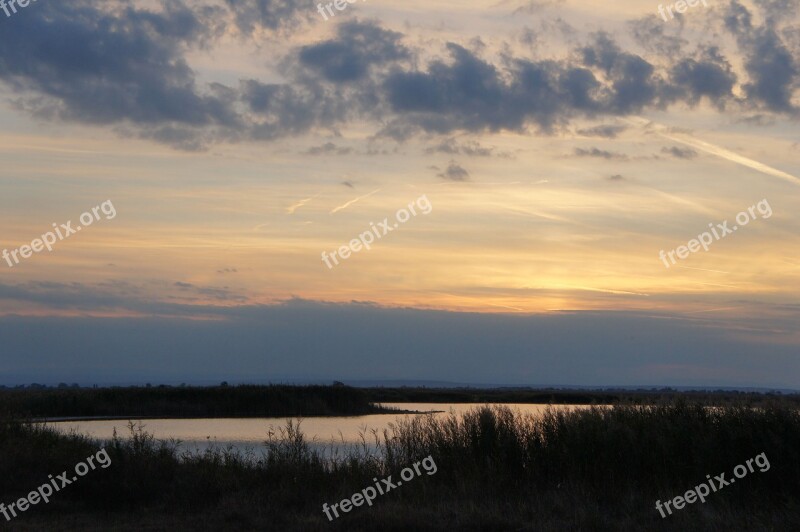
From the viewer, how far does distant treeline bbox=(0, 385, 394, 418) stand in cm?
5412

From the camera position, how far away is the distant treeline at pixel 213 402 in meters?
54.1

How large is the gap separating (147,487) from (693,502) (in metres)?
9.75

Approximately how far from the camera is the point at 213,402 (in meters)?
56.9

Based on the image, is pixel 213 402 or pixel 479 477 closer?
pixel 479 477

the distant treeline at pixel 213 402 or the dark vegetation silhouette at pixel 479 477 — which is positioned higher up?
the distant treeline at pixel 213 402

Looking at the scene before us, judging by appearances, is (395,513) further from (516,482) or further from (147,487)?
(147,487)

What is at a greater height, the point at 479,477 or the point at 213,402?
the point at 213,402

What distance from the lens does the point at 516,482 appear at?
15.9 metres

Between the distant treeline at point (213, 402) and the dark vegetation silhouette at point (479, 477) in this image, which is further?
the distant treeline at point (213, 402)

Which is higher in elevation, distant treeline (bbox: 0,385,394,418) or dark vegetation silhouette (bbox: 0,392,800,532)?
distant treeline (bbox: 0,385,394,418)

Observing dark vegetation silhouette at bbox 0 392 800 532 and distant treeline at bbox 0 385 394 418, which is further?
distant treeline at bbox 0 385 394 418

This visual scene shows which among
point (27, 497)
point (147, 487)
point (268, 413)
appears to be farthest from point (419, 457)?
point (268, 413)

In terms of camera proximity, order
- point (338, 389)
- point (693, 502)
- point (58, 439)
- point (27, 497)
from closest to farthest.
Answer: point (693, 502) → point (27, 497) → point (58, 439) → point (338, 389)

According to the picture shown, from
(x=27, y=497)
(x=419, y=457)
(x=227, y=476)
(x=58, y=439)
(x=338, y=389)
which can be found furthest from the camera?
(x=338, y=389)
